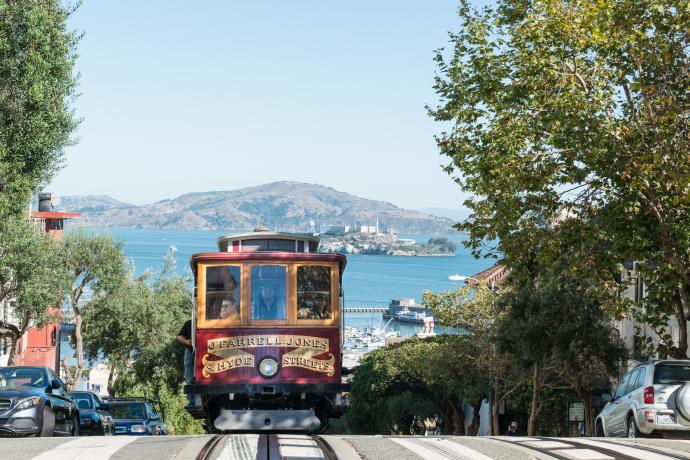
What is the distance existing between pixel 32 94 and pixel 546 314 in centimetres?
1771

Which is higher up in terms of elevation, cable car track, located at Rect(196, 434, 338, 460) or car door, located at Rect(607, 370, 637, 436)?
cable car track, located at Rect(196, 434, 338, 460)

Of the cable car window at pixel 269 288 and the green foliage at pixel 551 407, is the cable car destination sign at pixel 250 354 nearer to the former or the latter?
the cable car window at pixel 269 288

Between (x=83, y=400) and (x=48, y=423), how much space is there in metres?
9.06

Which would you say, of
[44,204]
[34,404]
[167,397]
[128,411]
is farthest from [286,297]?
[44,204]

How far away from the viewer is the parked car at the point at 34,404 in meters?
15.8

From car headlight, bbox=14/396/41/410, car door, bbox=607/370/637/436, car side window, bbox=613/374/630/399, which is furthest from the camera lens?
car side window, bbox=613/374/630/399

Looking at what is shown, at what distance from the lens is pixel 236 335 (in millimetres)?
18797

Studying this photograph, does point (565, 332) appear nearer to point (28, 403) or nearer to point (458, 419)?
point (28, 403)

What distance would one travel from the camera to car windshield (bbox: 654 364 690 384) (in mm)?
16969

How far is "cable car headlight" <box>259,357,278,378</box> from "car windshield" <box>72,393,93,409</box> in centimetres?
747

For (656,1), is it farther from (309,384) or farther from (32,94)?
(32,94)

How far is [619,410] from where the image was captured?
1830 centimetres

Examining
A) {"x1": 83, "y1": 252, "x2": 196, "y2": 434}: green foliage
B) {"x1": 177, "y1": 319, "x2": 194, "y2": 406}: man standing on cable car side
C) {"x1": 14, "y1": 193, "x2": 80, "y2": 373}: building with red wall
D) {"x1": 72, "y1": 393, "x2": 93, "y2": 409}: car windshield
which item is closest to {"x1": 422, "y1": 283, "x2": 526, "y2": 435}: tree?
{"x1": 83, "y1": 252, "x2": 196, "y2": 434}: green foliage

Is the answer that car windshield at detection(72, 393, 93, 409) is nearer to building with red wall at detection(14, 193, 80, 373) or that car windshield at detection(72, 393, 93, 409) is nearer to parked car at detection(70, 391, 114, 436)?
parked car at detection(70, 391, 114, 436)
